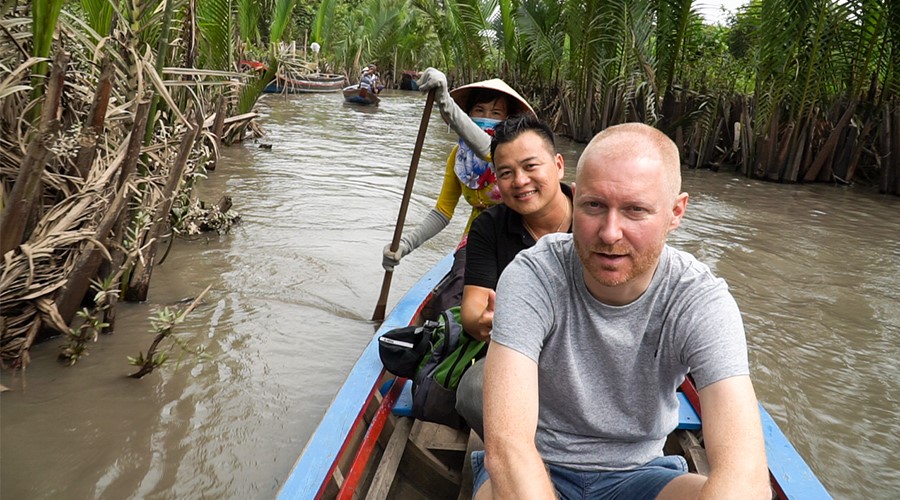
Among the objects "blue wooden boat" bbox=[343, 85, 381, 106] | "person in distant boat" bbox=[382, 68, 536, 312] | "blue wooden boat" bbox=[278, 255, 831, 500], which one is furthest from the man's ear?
"blue wooden boat" bbox=[343, 85, 381, 106]

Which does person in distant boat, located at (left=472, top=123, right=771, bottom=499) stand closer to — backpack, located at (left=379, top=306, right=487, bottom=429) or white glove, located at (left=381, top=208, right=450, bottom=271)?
backpack, located at (left=379, top=306, right=487, bottom=429)

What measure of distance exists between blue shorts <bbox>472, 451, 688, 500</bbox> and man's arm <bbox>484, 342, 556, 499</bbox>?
0.72 feet

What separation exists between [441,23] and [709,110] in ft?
25.3

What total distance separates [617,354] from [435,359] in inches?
39.3

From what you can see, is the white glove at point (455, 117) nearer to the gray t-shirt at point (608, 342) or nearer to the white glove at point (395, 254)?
the white glove at point (395, 254)

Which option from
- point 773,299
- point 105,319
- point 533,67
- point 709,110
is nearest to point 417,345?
point 105,319

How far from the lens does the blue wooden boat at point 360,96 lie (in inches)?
717

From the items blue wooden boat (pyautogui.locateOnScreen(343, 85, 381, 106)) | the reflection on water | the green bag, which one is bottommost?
the reflection on water

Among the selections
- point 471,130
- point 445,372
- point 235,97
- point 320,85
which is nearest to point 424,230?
point 471,130

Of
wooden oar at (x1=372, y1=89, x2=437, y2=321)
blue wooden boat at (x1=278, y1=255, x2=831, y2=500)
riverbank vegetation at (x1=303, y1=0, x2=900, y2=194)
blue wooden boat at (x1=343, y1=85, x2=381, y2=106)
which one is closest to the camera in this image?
blue wooden boat at (x1=278, y1=255, x2=831, y2=500)

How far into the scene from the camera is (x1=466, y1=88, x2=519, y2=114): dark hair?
3018 mm

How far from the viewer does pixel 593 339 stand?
1472 millimetres

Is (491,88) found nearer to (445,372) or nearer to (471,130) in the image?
(471,130)

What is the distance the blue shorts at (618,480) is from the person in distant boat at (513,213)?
0.55m
